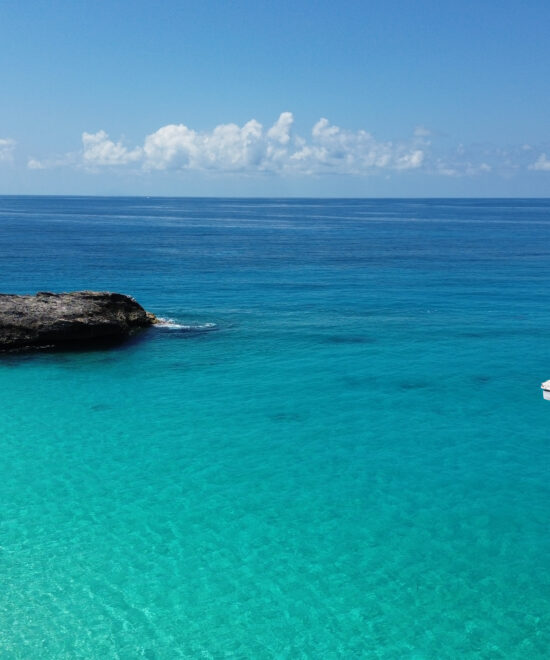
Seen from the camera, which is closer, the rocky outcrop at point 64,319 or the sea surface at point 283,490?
the sea surface at point 283,490

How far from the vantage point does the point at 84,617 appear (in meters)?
18.6

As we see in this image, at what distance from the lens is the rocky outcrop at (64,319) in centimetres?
4575

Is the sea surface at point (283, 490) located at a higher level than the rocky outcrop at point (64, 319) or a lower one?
lower

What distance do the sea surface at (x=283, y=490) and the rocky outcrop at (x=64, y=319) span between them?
8.16 feet

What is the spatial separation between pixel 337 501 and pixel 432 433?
872cm

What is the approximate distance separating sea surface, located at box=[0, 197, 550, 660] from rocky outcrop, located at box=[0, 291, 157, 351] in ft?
8.16

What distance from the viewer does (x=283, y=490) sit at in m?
26.0

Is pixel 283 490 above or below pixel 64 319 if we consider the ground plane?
below

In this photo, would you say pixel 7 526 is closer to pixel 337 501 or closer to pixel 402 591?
pixel 337 501

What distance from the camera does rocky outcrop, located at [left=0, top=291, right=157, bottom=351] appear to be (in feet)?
150

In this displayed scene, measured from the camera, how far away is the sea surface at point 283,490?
60.2 feet

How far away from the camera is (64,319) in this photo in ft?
153

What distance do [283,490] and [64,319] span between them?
88.5 feet

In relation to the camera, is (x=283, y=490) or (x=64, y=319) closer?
(x=283, y=490)
